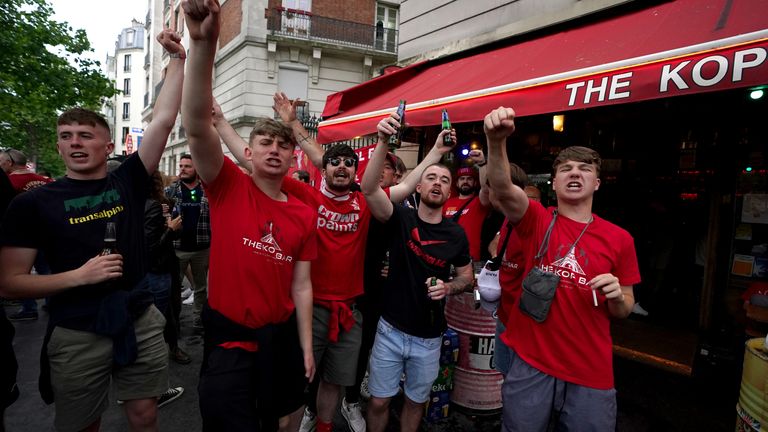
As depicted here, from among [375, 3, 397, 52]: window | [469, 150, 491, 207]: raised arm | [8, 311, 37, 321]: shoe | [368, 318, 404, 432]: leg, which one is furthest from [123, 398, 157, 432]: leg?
[375, 3, 397, 52]: window

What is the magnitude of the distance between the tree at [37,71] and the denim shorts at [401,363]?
15.1 metres

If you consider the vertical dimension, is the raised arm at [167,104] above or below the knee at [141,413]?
above

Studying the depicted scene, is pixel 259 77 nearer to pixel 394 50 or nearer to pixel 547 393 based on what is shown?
pixel 394 50

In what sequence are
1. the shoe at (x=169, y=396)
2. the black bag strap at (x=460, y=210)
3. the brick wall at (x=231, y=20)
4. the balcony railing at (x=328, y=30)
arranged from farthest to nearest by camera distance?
the brick wall at (x=231, y=20) → the balcony railing at (x=328, y=30) → the black bag strap at (x=460, y=210) → the shoe at (x=169, y=396)

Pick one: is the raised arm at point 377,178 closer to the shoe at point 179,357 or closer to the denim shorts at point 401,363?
the denim shorts at point 401,363

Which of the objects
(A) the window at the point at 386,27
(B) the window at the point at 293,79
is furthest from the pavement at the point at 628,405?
(A) the window at the point at 386,27

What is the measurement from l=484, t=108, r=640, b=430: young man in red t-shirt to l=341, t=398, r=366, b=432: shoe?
4.59ft

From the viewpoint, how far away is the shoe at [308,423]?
10.6 ft

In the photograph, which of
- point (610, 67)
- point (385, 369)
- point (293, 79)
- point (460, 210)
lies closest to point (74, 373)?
point (385, 369)

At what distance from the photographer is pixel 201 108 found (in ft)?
6.07

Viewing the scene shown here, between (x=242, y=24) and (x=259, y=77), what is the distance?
2650mm

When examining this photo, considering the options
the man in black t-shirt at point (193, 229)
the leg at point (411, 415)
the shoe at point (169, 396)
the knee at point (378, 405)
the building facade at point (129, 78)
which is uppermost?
the building facade at point (129, 78)

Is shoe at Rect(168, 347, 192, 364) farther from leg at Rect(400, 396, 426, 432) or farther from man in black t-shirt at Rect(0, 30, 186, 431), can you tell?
leg at Rect(400, 396, 426, 432)

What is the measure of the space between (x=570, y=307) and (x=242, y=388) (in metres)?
1.87
